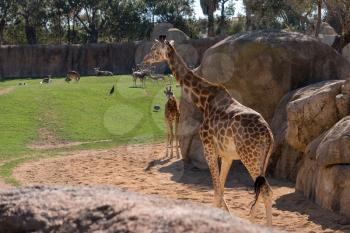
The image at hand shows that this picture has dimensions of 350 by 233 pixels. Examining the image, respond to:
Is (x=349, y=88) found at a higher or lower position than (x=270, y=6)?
lower

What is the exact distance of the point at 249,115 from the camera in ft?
22.7

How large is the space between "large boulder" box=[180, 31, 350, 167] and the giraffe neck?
8.96ft

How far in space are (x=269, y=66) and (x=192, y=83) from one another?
2920 millimetres

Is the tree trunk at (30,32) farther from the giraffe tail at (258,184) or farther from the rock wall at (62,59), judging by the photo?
the giraffe tail at (258,184)

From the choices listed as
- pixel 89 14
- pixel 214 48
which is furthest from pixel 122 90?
pixel 89 14

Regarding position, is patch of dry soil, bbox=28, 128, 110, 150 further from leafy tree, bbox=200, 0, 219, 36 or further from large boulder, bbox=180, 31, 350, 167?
leafy tree, bbox=200, 0, 219, 36

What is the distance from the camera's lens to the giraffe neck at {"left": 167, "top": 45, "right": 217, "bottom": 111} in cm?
766

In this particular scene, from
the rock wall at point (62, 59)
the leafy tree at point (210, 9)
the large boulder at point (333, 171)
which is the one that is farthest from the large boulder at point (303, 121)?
the leafy tree at point (210, 9)

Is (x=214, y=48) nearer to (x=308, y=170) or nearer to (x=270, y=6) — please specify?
(x=308, y=170)

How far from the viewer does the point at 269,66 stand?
10352 mm

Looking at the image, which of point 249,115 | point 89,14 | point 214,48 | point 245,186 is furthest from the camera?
point 89,14

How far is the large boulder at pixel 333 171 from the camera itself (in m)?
6.84

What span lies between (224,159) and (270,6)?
18.3 meters

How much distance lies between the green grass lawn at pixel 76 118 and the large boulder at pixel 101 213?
8206 mm
